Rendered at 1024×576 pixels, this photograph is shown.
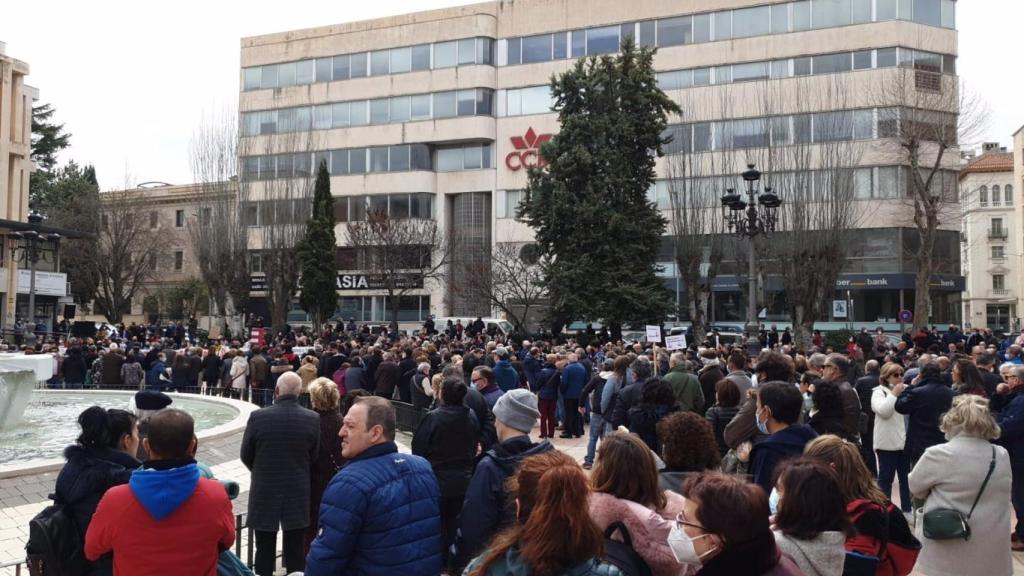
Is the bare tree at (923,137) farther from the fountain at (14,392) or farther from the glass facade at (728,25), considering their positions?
the fountain at (14,392)

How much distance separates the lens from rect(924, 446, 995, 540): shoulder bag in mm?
5223

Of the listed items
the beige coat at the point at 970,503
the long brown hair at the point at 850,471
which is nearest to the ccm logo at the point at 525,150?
the beige coat at the point at 970,503

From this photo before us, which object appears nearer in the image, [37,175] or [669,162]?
[669,162]

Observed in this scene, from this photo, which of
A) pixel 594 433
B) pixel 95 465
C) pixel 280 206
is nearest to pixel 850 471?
pixel 95 465

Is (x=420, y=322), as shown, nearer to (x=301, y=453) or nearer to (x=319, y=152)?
(x=319, y=152)

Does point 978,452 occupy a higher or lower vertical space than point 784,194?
lower

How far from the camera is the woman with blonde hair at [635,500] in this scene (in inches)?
144

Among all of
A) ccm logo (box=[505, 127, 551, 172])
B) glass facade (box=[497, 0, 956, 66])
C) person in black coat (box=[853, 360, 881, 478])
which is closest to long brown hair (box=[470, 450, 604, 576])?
person in black coat (box=[853, 360, 881, 478])

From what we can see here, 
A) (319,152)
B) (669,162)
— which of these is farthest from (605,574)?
(319,152)

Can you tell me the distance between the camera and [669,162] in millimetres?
40656

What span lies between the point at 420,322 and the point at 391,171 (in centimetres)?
988

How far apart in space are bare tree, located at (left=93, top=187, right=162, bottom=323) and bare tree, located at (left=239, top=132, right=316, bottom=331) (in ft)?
→ 33.6

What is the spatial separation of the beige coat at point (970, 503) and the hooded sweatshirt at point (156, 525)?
445 cm

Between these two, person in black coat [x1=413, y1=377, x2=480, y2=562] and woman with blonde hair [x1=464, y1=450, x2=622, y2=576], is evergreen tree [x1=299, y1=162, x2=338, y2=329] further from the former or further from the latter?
woman with blonde hair [x1=464, y1=450, x2=622, y2=576]
